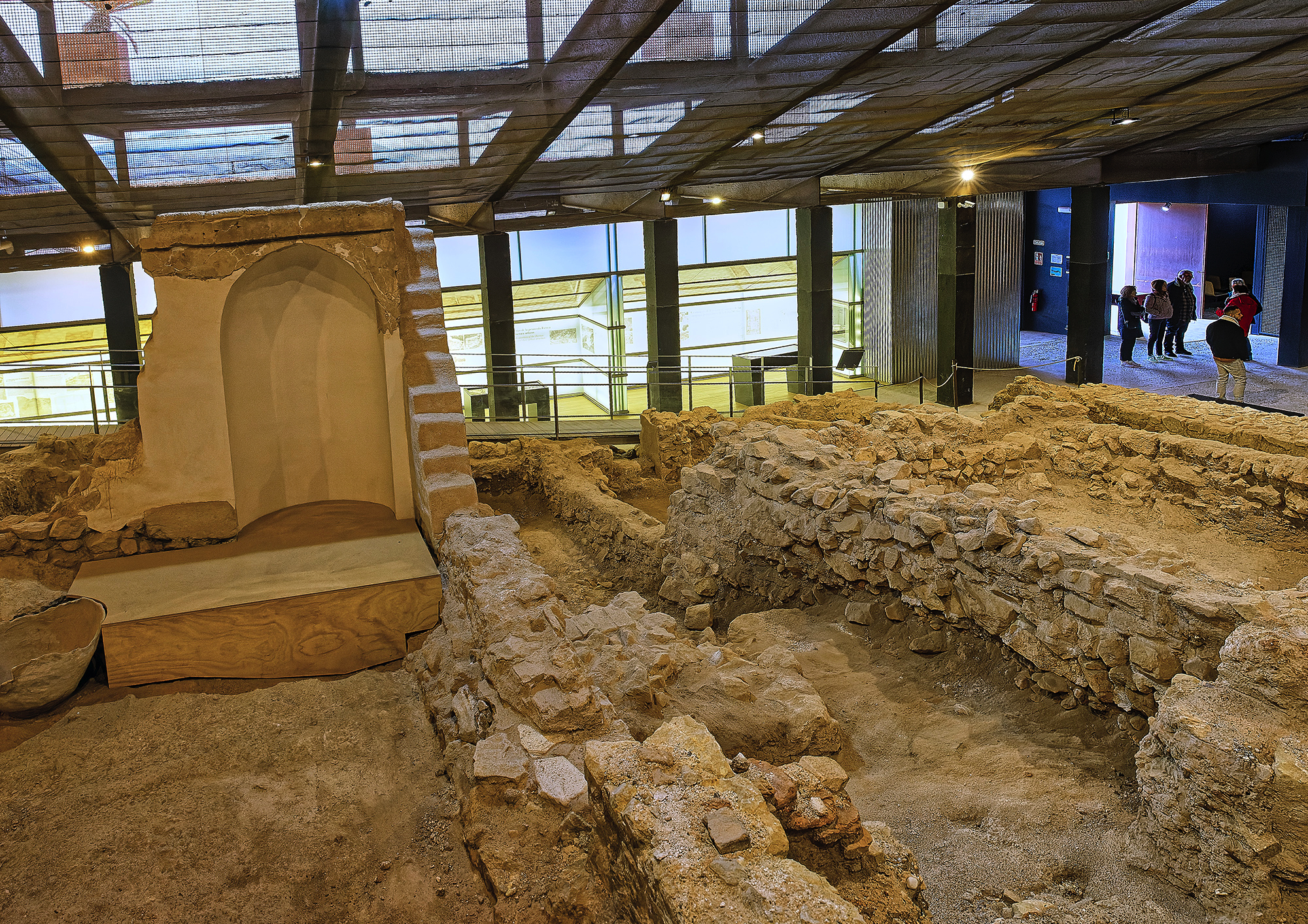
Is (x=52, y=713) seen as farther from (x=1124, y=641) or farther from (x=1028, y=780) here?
(x=1124, y=641)

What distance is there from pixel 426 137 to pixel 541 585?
488 cm

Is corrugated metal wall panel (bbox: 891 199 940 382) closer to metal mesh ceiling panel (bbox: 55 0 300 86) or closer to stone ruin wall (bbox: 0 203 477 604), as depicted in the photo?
stone ruin wall (bbox: 0 203 477 604)

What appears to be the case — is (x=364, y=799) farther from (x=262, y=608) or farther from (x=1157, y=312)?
(x=1157, y=312)

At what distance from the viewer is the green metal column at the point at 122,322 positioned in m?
12.1

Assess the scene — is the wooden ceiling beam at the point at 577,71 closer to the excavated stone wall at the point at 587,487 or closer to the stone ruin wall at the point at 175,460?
the stone ruin wall at the point at 175,460

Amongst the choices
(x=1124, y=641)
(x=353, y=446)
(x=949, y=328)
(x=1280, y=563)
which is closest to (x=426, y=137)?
(x=353, y=446)

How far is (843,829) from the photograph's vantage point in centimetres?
323

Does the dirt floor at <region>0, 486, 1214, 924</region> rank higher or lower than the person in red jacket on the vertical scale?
lower

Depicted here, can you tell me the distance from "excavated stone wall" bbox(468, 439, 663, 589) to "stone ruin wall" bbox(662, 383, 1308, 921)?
1.23 feet

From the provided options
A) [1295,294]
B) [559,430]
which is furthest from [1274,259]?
[559,430]

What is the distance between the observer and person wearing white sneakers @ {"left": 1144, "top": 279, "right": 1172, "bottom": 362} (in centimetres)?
1612

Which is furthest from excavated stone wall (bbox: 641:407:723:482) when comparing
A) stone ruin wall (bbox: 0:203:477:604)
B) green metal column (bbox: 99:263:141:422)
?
green metal column (bbox: 99:263:141:422)

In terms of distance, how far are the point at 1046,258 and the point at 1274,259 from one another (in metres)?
4.26

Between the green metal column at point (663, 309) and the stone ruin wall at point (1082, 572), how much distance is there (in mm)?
4465
